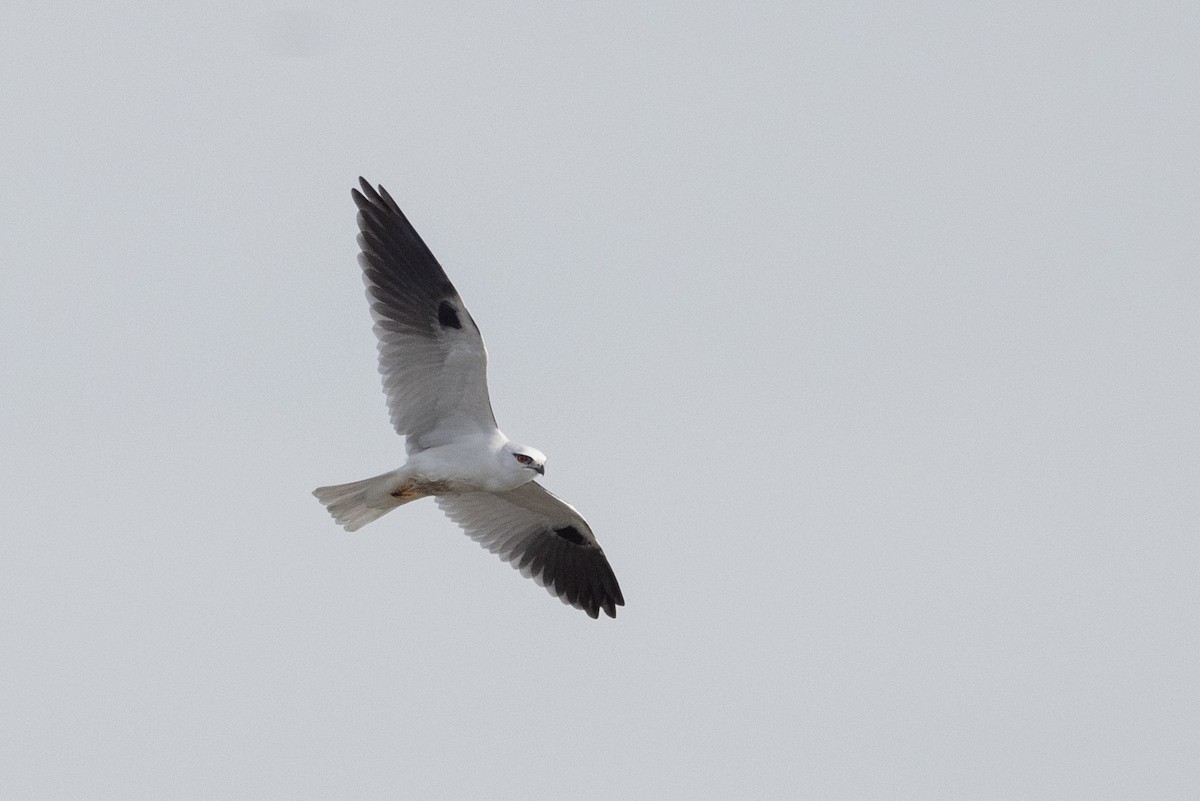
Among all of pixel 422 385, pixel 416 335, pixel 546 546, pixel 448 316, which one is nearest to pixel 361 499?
pixel 422 385

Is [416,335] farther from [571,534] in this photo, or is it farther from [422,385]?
[571,534]

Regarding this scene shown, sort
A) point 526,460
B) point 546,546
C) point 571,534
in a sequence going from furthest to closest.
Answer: point 546,546
point 571,534
point 526,460

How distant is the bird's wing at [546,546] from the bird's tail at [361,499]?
5.13ft

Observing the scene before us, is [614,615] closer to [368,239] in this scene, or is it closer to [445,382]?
[445,382]

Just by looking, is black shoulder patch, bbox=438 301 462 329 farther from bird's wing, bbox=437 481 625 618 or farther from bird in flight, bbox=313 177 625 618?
bird's wing, bbox=437 481 625 618

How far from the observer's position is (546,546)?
17609mm

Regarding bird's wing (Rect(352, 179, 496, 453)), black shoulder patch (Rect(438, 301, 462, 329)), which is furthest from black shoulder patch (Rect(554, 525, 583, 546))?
black shoulder patch (Rect(438, 301, 462, 329))

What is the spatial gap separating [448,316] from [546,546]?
3195 mm

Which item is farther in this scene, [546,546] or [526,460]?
[546,546]

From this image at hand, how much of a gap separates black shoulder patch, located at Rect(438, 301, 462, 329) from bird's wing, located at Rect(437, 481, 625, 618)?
2.37 metres

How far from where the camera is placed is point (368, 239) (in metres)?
15.6

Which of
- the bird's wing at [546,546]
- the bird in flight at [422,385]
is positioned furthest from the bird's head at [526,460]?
the bird's wing at [546,546]

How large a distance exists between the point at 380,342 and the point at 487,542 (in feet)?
9.36

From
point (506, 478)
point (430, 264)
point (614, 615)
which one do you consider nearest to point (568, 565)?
point (614, 615)
